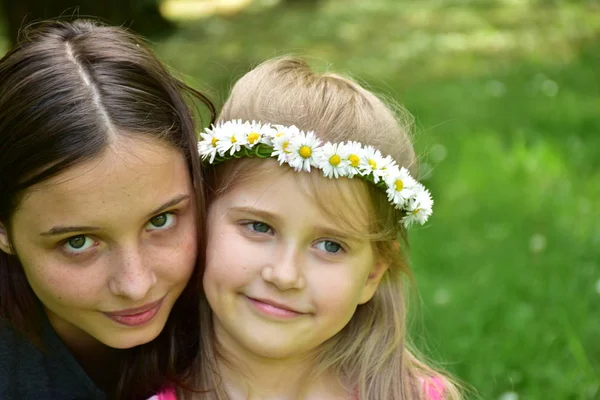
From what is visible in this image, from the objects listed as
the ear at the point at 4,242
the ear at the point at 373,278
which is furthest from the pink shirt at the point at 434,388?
the ear at the point at 4,242

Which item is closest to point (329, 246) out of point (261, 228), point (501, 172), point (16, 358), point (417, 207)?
point (261, 228)

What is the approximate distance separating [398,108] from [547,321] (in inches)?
63.1

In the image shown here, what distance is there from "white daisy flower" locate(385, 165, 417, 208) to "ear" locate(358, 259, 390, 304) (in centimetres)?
22

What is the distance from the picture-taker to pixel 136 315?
252 cm

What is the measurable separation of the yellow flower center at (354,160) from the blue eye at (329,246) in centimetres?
22

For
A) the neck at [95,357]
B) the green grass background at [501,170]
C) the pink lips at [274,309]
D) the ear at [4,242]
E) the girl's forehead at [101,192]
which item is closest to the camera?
the girl's forehead at [101,192]

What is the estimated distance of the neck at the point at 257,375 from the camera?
2.63 meters

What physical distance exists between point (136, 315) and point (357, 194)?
0.71 meters

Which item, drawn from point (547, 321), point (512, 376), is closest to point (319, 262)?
point (512, 376)

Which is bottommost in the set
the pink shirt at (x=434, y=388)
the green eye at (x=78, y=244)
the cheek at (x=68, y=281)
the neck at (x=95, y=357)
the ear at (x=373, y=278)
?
the pink shirt at (x=434, y=388)

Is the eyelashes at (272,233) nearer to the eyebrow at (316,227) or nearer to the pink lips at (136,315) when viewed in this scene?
the eyebrow at (316,227)

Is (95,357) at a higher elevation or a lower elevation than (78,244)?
lower

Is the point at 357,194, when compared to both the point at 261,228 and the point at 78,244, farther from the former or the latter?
the point at 78,244

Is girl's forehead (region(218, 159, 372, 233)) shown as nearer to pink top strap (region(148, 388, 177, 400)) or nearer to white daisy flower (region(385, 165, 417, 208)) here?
white daisy flower (region(385, 165, 417, 208))
